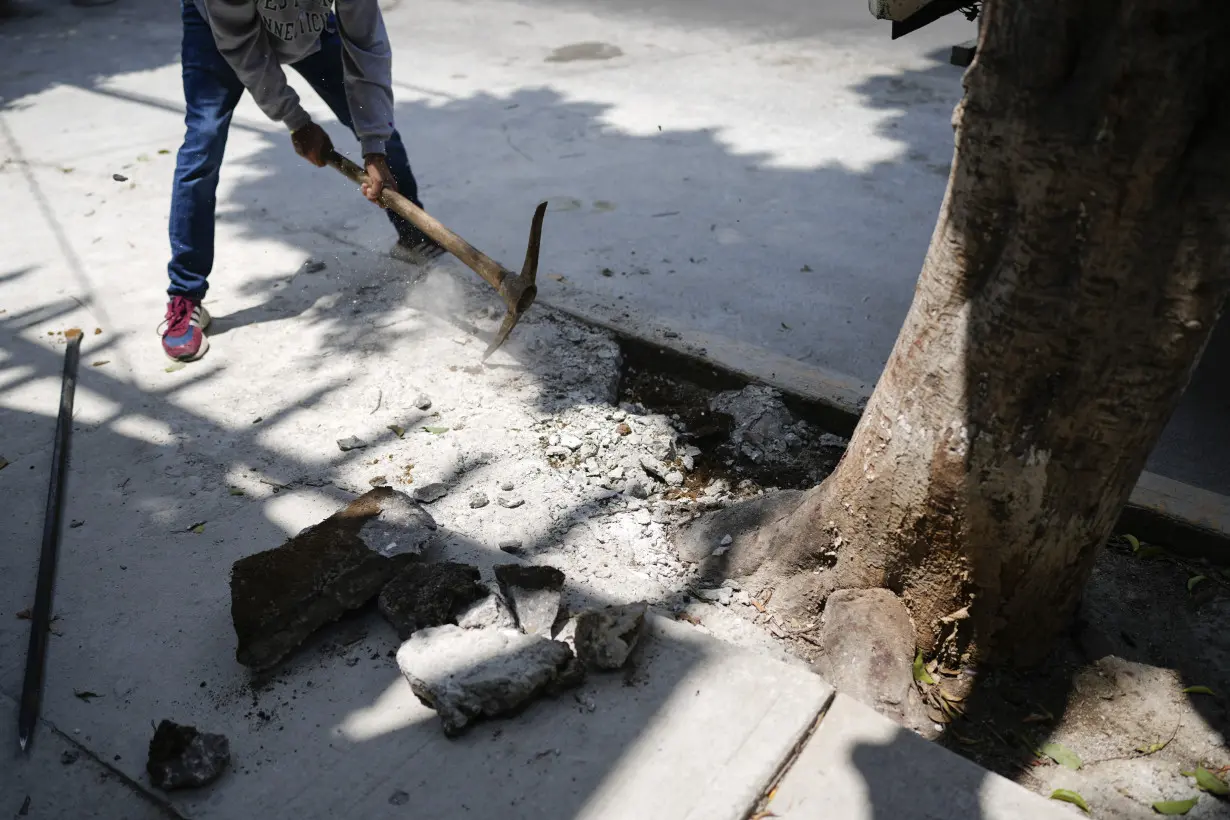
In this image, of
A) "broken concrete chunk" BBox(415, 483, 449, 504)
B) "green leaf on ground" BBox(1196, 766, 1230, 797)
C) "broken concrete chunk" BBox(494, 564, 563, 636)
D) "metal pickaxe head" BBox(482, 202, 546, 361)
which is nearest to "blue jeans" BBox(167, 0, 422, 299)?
"metal pickaxe head" BBox(482, 202, 546, 361)

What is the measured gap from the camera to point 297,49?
3564 millimetres

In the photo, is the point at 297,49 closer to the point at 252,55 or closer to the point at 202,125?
the point at 252,55

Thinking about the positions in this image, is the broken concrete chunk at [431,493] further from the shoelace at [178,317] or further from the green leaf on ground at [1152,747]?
the green leaf on ground at [1152,747]

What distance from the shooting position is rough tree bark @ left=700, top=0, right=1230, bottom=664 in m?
1.58

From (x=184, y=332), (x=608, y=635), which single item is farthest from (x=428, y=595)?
(x=184, y=332)

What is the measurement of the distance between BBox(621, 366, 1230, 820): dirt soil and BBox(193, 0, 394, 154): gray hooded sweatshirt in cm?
245

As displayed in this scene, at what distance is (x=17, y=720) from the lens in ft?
7.24

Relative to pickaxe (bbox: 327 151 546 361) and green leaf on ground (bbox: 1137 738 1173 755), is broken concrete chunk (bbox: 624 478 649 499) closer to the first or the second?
pickaxe (bbox: 327 151 546 361)

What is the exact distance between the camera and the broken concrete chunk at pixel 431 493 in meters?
2.95

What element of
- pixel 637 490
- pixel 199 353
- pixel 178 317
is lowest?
pixel 199 353

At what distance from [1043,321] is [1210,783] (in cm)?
113

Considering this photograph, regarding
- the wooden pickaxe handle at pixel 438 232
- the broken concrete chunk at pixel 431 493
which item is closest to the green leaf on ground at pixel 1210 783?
the broken concrete chunk at pixel 431 493

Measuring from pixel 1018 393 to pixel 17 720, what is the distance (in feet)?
7.82

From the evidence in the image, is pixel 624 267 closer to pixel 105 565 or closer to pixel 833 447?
pixel 833 447
